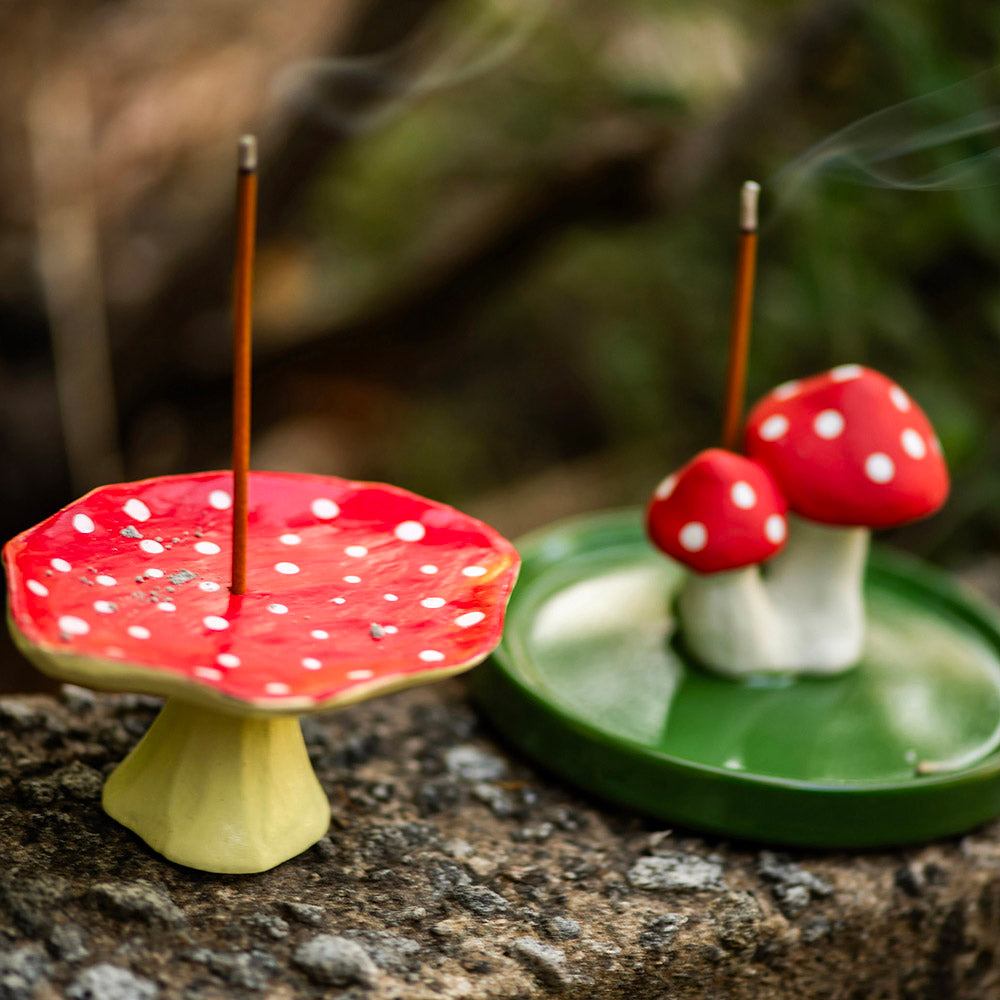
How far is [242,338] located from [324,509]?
9.2 inches

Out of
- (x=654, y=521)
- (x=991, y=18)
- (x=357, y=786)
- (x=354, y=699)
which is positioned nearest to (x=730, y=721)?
(x=654, y=521)

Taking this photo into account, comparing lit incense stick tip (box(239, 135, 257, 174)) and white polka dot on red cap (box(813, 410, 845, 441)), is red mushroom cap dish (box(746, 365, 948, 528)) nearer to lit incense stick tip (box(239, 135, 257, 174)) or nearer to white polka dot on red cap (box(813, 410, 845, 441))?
white polka dot on red cap (box(813, 410, 845, 441))

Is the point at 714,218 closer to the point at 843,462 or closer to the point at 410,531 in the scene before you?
the point at 843,462

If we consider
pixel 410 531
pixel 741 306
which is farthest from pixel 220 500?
pixel 741 306

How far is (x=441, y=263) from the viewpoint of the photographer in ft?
8.09

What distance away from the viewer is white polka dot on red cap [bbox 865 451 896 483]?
3.89 ft

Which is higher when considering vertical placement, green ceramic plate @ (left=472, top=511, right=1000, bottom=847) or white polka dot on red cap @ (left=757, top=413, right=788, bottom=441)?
white polka dot on red cap @ (left=757, top=413, right=788, bottom=441)

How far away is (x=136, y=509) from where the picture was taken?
3.30 ft

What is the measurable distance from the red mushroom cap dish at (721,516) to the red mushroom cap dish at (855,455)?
4cm

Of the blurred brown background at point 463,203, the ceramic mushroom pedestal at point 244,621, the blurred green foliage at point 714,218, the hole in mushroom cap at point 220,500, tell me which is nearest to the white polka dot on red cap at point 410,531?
the ceramic mushroom pedestal at point 244,621

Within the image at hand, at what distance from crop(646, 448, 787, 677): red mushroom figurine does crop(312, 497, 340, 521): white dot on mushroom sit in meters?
0.35

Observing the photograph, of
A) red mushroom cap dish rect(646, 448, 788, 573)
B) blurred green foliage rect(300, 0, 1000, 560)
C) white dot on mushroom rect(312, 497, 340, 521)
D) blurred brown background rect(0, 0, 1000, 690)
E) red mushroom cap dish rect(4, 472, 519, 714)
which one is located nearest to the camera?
red mushroom cap dish rect(4, 472, 519, 714)

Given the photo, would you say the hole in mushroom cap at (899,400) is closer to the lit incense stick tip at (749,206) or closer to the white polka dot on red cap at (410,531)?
the lit incense stick tip at (749,206)

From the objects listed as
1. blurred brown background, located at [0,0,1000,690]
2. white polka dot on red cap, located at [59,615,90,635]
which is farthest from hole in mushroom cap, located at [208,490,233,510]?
blurred brown background, located at [0,0,1000,690]
